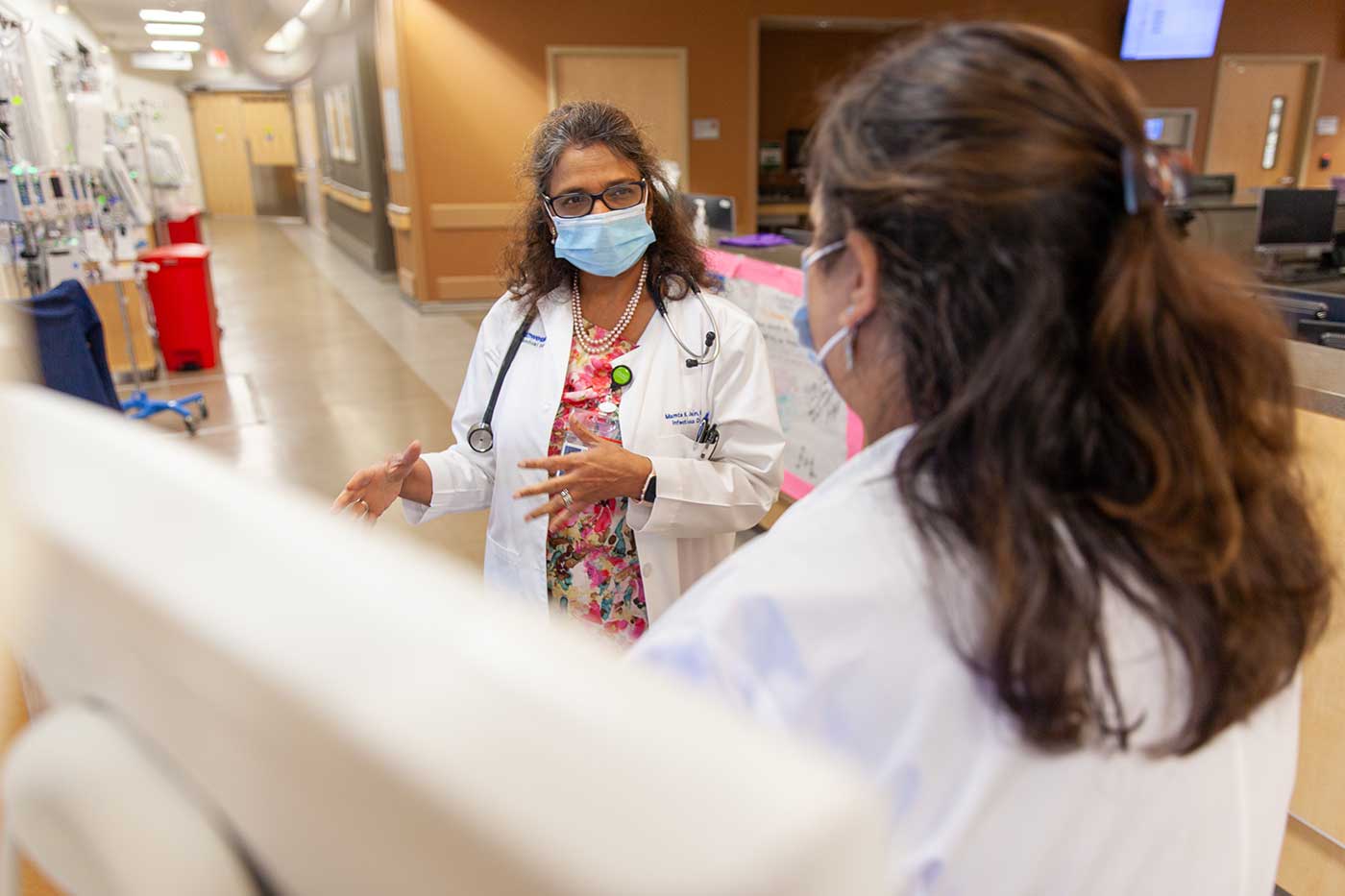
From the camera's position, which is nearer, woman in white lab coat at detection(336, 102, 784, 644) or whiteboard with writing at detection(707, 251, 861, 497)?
Result: woman in white lab coat at detection(336, 102, 784, 644)

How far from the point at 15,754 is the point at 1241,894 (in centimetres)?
83

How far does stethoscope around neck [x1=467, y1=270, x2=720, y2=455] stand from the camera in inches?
63.6

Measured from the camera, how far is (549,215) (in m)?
1.69

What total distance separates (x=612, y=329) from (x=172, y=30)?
1491cm

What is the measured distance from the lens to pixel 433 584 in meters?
0.26

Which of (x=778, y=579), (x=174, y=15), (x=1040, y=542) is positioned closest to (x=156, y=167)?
(x=174, y=15)

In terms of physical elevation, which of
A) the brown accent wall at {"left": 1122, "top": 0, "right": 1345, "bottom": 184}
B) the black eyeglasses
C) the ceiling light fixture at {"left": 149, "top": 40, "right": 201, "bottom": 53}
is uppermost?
the ceiling light fixture at {"left": 149, "top": 40, "right": 201, "bottom": 53}

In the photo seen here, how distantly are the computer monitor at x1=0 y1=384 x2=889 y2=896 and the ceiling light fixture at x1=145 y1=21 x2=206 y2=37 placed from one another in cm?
1508

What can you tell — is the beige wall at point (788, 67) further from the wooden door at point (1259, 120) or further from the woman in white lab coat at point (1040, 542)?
the woman in white lab coat at point (1040, 542)

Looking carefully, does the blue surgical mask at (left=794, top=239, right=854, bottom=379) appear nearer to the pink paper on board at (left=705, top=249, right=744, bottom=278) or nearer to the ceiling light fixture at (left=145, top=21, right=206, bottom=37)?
the pink paper on board at (left=705, top=249, right=744, bottom=278)

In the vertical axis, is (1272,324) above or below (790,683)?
above

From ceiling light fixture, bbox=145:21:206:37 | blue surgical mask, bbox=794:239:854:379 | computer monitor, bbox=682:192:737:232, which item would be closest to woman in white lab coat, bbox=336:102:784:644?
blue surgical mask, bbox=794:239:854:379

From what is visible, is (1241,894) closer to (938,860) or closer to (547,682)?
(938,860)

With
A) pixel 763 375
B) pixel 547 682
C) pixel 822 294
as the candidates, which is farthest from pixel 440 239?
pixel 547 682
